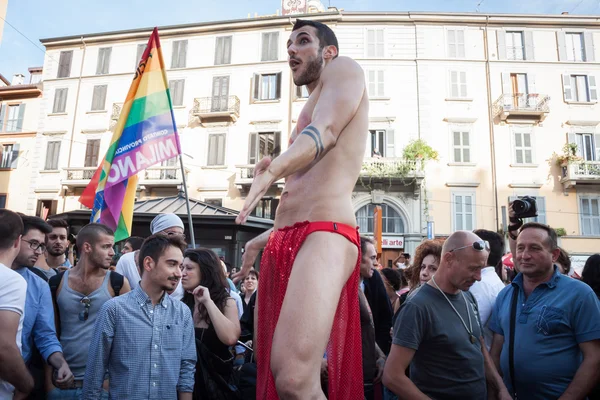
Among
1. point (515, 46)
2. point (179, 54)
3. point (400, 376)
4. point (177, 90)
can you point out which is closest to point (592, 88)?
point (515, 46)

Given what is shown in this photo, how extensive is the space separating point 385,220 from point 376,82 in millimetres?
7676

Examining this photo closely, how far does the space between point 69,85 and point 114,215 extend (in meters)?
25.2

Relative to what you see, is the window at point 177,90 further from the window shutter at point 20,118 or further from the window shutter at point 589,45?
Answer: the window shutter at point 589,45

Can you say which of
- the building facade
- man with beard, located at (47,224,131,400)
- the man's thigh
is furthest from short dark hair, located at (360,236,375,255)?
the building facade

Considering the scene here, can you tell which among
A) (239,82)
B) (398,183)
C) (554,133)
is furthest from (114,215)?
(554,133)

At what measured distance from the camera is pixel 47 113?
27.8 m

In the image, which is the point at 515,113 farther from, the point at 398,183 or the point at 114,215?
the point at 114,215

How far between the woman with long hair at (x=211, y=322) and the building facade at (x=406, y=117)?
1903 centimetres

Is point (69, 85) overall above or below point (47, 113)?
above

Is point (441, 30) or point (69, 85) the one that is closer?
point (441, 30)

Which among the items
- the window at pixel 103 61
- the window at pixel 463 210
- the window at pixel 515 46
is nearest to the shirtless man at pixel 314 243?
the window at pixel 463 210

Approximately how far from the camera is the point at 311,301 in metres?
1.69

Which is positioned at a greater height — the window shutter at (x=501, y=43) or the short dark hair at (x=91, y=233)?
the window shutter at (x=501, y=43)

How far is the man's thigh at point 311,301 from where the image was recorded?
5.43 feet
